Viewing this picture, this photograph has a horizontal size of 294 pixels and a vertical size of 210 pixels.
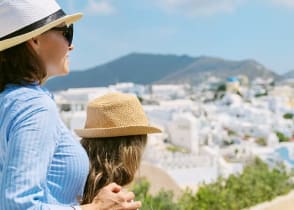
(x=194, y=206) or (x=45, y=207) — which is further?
(x=194, y=206)

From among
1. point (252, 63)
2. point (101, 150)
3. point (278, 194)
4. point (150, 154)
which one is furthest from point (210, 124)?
point (252, 63)

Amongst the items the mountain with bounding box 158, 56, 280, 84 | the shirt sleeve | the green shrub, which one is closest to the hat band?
the shirt sleeve

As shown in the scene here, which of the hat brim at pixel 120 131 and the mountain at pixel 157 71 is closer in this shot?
the hat brim at pixel 120 131

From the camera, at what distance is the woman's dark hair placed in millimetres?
840

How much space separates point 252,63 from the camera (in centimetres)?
12012

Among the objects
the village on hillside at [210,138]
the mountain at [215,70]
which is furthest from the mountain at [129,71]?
the village on hillside at [210,138]

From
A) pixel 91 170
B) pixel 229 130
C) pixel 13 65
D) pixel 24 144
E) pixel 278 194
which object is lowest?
pixel 229 130

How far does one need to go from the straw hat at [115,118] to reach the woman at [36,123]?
17 cm

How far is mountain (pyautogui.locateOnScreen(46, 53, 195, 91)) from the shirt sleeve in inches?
4436

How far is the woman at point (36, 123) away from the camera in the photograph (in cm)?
75

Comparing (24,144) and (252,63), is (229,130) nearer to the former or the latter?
(24,144)

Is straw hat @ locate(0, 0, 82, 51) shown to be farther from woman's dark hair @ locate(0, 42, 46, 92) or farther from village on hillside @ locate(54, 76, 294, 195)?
village on hillside @ locate(54, 76, 294, 195)

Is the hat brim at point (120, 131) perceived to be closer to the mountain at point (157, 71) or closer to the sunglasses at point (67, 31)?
the sunglasses at point (67, 31)

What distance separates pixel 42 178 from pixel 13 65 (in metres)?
0.20
